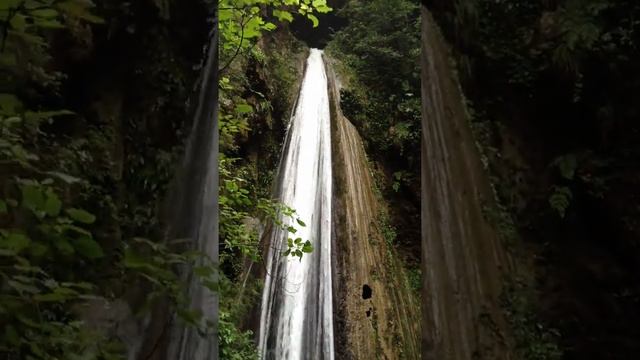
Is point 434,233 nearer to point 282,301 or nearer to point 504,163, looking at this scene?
point 504,163

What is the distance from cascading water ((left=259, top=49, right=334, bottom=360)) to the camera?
7.99 m

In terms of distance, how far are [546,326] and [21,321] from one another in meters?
2.27

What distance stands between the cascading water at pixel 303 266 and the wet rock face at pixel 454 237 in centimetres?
481

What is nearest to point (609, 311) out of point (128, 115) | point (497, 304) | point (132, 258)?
point (497, 304)

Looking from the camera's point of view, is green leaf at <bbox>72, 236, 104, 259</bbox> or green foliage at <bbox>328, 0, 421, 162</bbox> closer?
green leaf at <bbox>72, 236, 104, 259</bbox>

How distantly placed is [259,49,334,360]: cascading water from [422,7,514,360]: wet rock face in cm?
481

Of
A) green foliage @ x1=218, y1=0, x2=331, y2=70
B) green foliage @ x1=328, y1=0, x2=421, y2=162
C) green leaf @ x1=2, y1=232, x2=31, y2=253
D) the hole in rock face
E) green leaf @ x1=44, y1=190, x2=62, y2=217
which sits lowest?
green leaf @ x1=2, y1=232, x2=31, y2=253

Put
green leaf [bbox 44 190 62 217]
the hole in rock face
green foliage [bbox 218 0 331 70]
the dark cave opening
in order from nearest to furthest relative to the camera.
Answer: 1. green leaf [bbox 44 190 62 217]
2. green foliage [bbox 218 0 331 70]
3. the hole in rock face
4. the dark cave opening

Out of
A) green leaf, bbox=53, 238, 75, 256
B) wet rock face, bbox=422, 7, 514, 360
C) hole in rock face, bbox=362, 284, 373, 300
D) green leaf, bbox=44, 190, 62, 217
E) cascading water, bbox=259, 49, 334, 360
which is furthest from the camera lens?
hole in rock face, bbox=362, 284, 373, 300

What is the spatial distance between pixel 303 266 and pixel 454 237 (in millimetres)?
5918

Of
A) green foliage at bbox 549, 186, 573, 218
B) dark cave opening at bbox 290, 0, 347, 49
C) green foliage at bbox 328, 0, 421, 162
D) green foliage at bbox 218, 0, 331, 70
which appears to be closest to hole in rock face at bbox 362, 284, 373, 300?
green foliage at bbox 328, 0, 421, 162

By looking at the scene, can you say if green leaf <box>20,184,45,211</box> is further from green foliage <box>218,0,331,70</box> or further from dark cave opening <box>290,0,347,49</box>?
dark cave opening <box>290,0,347,49</box>

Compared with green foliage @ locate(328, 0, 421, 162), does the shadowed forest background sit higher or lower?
lower

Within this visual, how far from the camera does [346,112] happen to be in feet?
39.8
